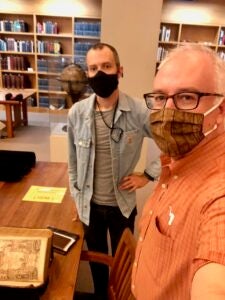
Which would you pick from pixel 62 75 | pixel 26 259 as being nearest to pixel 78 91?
pixel 62 75

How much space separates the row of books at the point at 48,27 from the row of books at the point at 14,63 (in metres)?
0.80

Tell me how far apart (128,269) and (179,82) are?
91cm

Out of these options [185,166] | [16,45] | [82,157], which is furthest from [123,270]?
[16,45]

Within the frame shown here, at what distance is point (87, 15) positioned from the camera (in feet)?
20.5

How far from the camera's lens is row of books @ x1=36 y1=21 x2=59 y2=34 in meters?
6.39

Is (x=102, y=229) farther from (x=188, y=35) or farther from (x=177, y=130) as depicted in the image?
(x=188, y=35)

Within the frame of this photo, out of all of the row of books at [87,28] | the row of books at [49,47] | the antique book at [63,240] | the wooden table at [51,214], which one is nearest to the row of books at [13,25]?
the row of books at [49,47]

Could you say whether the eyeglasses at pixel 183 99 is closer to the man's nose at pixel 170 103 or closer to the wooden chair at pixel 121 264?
the man's nose at pixel 170 103

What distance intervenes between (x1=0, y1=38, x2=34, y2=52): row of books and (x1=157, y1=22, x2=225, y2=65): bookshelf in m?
3.04

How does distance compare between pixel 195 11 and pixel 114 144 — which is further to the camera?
pixel 195 11

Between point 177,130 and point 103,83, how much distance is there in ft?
2.54

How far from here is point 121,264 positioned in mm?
1340

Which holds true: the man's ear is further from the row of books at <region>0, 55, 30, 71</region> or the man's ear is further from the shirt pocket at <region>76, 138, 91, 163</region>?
the row of books at <region>0, 55, 30, 71</region>

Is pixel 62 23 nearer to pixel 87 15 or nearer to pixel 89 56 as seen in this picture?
pixel 87 15
